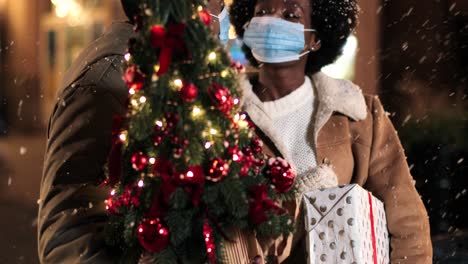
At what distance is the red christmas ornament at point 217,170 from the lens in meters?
2.57

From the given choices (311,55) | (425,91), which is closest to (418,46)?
(425,91)

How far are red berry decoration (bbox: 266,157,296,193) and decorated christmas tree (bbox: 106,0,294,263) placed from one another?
148mm

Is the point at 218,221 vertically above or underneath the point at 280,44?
underneath

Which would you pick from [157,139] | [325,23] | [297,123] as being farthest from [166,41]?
[325,23]

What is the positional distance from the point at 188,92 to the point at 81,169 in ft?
1.64

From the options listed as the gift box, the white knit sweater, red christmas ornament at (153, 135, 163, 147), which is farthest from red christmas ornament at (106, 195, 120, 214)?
the white knit sweater

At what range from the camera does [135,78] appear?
2.57 meters

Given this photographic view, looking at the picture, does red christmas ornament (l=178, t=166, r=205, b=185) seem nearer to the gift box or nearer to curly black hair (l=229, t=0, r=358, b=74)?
the gift box

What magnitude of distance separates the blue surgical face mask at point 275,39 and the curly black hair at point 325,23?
0.14 m

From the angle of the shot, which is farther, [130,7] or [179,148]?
[130,7]

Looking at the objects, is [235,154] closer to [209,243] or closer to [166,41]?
[209,243]

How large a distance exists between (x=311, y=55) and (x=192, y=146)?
2.17 m

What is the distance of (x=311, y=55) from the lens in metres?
4.58

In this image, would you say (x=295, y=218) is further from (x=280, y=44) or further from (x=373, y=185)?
(x=280, y=44)
